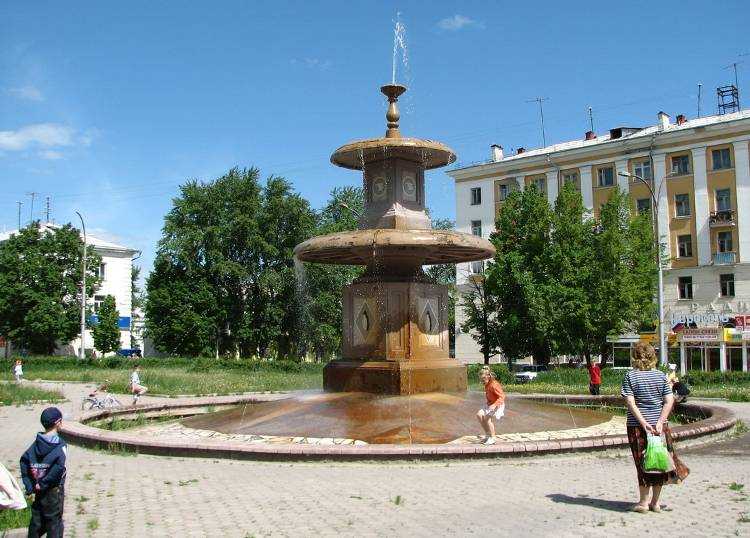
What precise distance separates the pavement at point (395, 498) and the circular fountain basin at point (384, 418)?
1.87 metres

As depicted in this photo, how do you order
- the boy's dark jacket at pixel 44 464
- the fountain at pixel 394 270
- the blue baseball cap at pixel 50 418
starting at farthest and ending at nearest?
the fountain at pixel 394 270 → the blue baseball cap at pixel 50 418 → the boy's dark jacket at pixel 44 464

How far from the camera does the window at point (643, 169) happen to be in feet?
158

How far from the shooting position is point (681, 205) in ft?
155

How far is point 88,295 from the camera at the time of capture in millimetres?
61125

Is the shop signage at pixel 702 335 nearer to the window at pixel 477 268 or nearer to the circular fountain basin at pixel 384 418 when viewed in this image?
the window at pixel 477 268

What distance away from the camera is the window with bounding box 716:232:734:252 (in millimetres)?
45062

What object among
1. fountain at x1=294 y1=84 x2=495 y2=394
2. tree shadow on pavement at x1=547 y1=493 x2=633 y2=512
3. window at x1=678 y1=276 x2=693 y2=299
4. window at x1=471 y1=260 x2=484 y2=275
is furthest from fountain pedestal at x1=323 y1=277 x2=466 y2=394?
window at x1=471 y1=260 x2=484 y2=275

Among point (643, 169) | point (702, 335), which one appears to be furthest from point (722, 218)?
point (702, 335)

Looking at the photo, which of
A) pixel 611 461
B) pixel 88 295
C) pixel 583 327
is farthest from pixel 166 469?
pixel 88 295

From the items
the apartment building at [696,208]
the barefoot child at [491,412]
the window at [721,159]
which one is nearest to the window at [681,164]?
the apartment building at [696,208]

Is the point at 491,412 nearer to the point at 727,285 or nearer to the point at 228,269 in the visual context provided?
the point at 727,285

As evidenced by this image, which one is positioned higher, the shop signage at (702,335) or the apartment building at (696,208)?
the apartment building at (696,208)

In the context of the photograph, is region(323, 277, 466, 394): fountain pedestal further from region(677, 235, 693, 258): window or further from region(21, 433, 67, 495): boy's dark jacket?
region(677, 235, 693, 258): window

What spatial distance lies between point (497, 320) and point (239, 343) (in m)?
22.4
